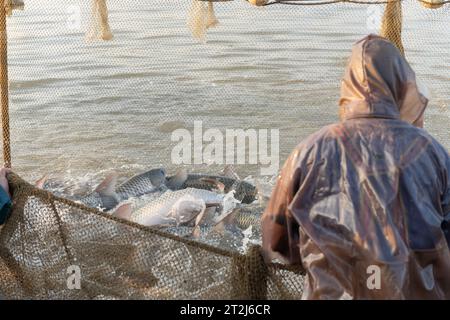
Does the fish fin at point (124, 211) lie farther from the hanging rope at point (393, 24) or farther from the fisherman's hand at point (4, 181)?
the hanging rope at point (393, 24)

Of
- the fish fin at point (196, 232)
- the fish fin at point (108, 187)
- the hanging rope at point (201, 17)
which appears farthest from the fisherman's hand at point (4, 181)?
the fish fin at point (108, 187)

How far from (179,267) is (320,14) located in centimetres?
1881

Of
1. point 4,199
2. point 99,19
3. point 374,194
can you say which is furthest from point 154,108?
point 374,194

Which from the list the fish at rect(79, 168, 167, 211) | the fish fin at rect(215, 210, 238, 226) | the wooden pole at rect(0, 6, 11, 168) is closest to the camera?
the wooden pole at rect(0, 6, 11, 168)

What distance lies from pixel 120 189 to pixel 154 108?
14.6 feet

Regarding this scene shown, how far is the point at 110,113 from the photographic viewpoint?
35.4 ft

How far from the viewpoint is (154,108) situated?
11.0m

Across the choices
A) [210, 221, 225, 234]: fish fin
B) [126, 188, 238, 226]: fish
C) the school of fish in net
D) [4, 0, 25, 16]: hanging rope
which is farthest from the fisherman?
[210, 221, 225, 234]: fish fin

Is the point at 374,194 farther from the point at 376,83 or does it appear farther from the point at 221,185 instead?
the point at 221,185

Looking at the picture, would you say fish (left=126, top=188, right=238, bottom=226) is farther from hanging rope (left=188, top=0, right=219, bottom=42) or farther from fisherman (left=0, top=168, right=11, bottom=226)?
fisherman (left=0, top=168, right=11, bottom=226)

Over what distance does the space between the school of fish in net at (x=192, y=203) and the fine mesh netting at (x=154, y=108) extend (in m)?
A: 0.08

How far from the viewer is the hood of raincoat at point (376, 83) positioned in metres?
2.29

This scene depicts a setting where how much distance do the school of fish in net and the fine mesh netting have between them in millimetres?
80

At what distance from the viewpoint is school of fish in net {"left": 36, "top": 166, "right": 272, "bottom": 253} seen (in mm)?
5586
